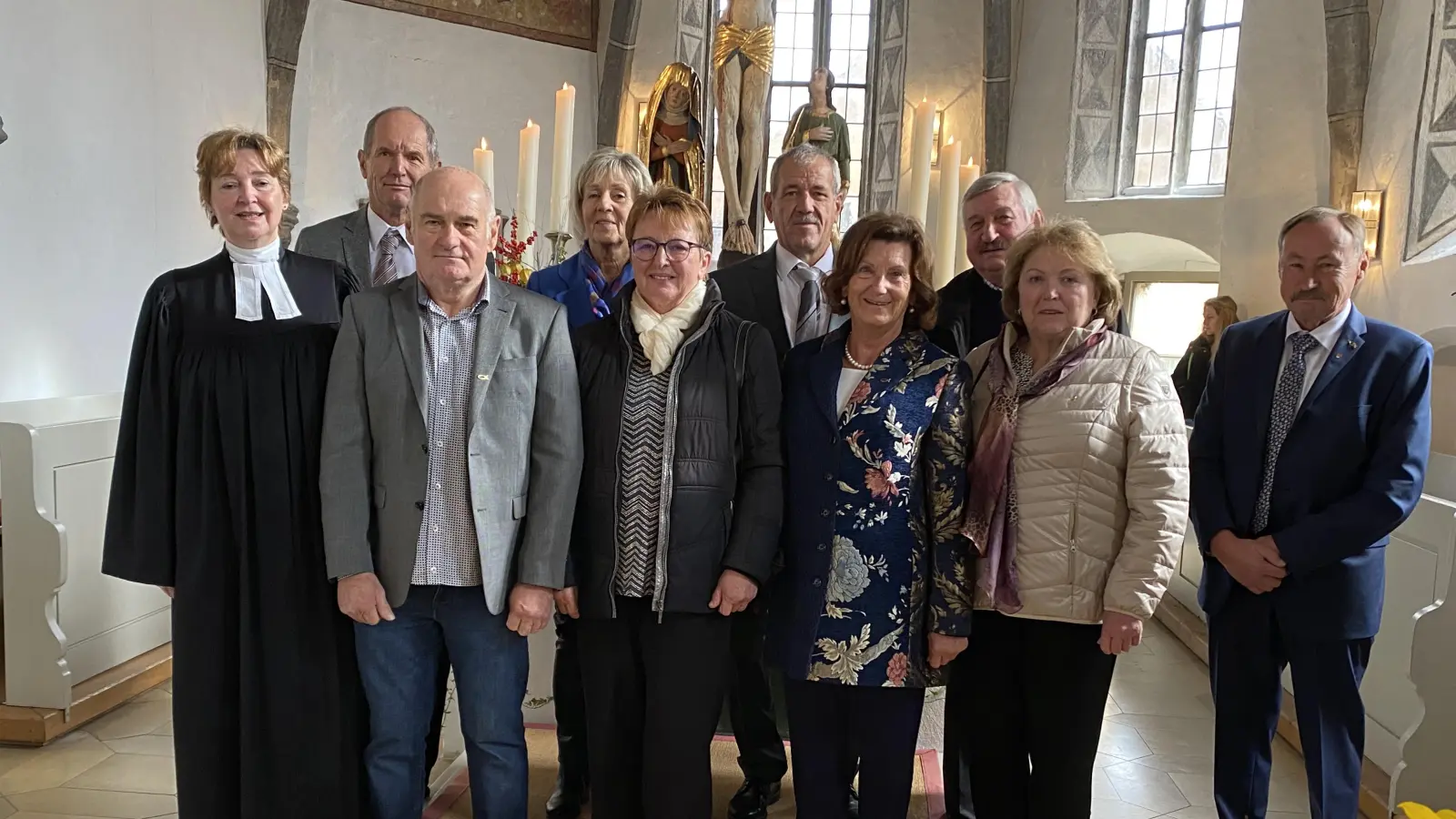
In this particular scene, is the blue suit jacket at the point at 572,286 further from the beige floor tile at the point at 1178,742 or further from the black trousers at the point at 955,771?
the beige floor tile at the point at 1178,742

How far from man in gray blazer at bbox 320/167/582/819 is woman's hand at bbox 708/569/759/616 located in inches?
11.7

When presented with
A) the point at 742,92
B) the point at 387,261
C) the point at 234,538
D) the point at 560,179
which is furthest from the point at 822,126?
the point at 234,538

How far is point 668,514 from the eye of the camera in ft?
5.51

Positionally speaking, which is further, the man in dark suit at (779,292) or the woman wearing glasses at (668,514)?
the man in dark suit at (779,292)

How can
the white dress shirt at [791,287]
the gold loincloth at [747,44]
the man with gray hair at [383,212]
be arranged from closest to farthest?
the white dress shirt at [791,287], the man with gray hair at [383,212], the gold loincloth at [747,44]

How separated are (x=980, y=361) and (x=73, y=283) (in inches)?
167

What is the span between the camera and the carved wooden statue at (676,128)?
4.57m

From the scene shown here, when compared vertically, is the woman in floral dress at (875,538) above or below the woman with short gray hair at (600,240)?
below

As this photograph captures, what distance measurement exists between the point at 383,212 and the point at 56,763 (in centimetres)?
192

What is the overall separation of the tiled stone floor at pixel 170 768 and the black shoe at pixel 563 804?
3.38 ft

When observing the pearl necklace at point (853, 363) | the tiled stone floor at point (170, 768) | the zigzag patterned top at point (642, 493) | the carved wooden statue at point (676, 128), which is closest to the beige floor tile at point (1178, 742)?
the tiled stone floor at point (170, 768)

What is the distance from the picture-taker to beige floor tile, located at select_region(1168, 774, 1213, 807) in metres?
2.60

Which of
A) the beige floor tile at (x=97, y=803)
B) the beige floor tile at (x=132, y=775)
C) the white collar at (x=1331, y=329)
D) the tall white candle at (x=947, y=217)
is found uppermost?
the tall white candle at (x=947, y=217)

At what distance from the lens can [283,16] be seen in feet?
19.5
